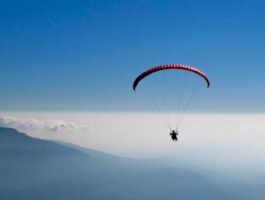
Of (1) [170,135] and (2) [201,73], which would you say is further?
(1) [170,135]

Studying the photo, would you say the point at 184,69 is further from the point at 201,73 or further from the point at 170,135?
the point at 170,135

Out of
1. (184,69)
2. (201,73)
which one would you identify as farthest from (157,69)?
(201,73)

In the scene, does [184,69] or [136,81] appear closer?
[184,69]

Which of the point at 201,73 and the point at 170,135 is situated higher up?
the point at 201,73

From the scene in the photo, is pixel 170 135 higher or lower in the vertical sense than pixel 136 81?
lower

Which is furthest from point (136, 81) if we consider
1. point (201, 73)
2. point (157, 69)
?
point (201, 73)

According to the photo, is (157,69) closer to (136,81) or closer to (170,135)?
(136,81)

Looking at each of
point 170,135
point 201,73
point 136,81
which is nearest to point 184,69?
point 201,73

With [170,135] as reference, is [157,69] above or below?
above
